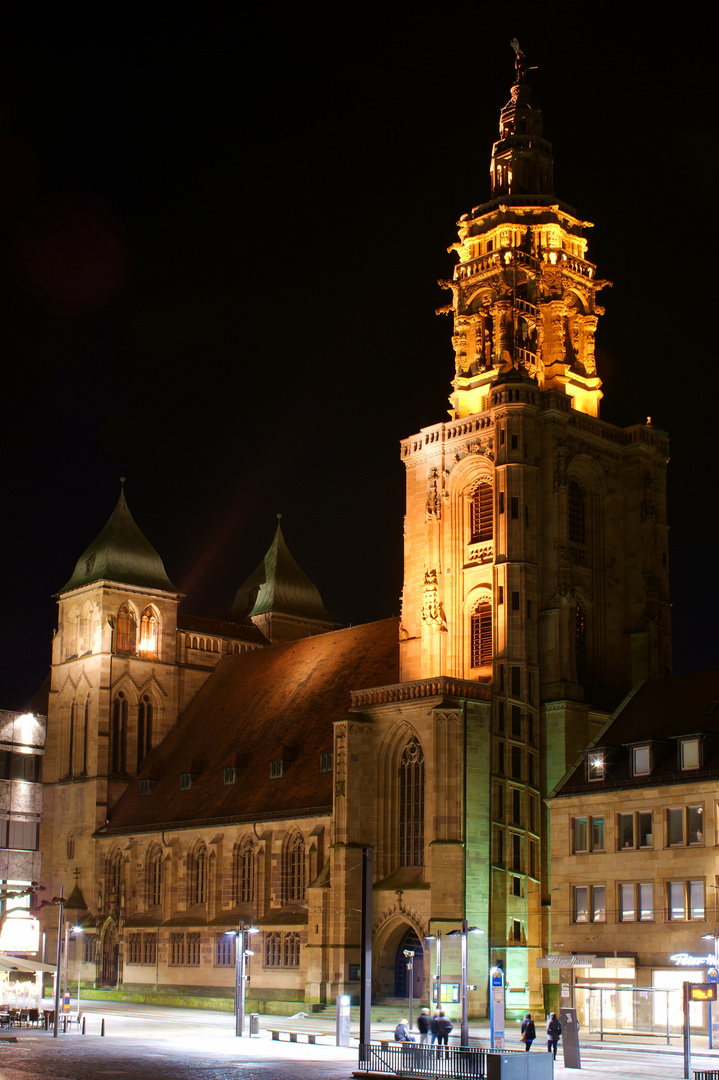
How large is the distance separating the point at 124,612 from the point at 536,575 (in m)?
33.1

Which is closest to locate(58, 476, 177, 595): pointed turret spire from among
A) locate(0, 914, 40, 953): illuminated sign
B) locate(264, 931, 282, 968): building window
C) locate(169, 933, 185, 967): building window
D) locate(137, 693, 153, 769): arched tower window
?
locate(137, 693, 153, 769): arched tower window

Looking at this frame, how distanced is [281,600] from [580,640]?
38.0 metres

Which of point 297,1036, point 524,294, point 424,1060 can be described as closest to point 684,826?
point 297,1036

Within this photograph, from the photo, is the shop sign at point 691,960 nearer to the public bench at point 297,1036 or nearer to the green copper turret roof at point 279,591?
the public bench at point 297,1036

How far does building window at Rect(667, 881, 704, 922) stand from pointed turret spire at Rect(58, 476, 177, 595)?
4736cm

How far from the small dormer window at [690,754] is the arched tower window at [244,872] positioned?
27.8 m

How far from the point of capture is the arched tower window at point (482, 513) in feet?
239

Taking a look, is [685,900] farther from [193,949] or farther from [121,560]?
[121,560]

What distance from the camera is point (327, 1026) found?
200ft

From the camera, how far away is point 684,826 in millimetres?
55719

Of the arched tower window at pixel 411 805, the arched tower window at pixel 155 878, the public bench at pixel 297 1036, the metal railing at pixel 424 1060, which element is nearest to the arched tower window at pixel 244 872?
the arched tower window at pixel 155 878

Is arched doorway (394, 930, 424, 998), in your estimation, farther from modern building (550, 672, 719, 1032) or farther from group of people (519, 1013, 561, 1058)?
group of people (519, 1013, 561, 1058)

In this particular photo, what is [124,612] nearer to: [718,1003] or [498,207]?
[498,207]

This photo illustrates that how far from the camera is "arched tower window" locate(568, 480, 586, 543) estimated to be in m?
73.2
